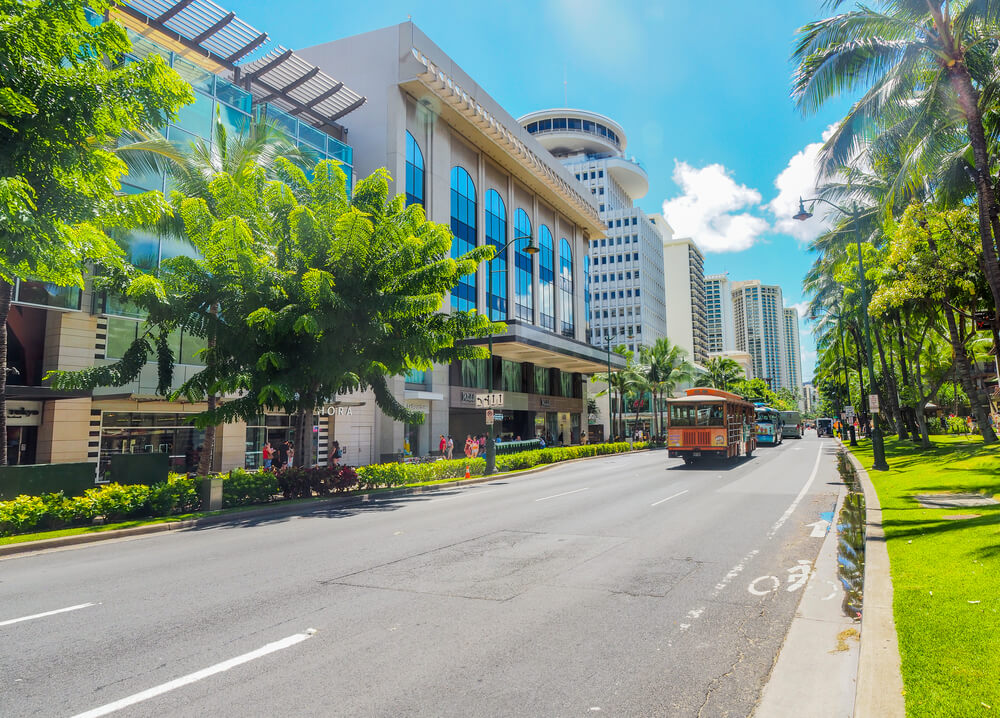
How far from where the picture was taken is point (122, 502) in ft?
45.3

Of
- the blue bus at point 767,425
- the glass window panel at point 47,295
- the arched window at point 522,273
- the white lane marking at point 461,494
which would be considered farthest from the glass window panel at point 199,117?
the blue bus at point 767,425

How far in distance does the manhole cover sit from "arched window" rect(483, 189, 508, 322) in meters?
34.9

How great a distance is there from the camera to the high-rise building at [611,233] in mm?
109812

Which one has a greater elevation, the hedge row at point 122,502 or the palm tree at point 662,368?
the palm tree at point 662,368

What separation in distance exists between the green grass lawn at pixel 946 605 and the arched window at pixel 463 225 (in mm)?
32599

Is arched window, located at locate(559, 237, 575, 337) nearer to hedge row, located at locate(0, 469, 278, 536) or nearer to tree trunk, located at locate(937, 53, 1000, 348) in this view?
hedge row, located at locate(0, 469, 278, 536)

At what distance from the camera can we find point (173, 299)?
1738 centimetres

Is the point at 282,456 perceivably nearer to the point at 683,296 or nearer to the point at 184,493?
the point at 184,493

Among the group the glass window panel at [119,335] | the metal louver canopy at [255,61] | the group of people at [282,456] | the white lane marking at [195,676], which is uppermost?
the metal louver canopy at [255,61]

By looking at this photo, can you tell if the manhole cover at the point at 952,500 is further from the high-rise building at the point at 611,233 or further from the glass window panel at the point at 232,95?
the high-rise building at the point at 611,233

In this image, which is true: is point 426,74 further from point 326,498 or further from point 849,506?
point 849,506

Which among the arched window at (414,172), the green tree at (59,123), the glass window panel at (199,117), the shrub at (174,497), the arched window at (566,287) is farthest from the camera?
the arched window at (566,287)

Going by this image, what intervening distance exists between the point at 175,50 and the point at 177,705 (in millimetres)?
34561

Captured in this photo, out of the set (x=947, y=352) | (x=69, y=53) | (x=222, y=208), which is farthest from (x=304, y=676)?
(x=947, y=352)
